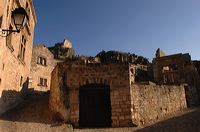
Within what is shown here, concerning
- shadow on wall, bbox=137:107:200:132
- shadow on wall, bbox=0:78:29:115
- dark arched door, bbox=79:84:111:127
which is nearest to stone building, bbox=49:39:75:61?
shadow on wall, bbox=0:78:29:115

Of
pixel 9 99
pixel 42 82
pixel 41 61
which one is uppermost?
pixel 41 61

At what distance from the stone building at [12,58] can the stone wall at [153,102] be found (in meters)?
6.73

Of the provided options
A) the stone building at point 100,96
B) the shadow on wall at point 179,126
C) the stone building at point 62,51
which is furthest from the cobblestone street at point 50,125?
the stone building at point 62,51

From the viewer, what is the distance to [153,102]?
38.4 ft

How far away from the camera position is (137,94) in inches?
426

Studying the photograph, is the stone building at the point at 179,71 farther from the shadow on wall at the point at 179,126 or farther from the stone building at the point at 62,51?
the stone building at the point at 62,51

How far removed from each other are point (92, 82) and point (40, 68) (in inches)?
545

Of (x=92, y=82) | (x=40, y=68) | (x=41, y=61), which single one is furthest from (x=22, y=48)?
(x=41, y=61)

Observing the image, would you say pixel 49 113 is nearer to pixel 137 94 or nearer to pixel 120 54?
pixel 137 94

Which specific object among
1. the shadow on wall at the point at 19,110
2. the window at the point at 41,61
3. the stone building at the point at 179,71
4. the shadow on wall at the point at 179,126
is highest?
the window at the point at 41,61

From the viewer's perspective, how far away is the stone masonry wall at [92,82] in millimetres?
10054

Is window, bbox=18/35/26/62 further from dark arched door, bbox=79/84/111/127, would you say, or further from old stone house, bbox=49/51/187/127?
dark arched door, bbox=79/84/111/127

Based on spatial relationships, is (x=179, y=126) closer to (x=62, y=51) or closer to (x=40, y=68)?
(x=40, y=68)

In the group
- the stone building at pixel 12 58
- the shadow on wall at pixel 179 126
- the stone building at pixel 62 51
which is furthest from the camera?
the stone building at pixel 62 51
